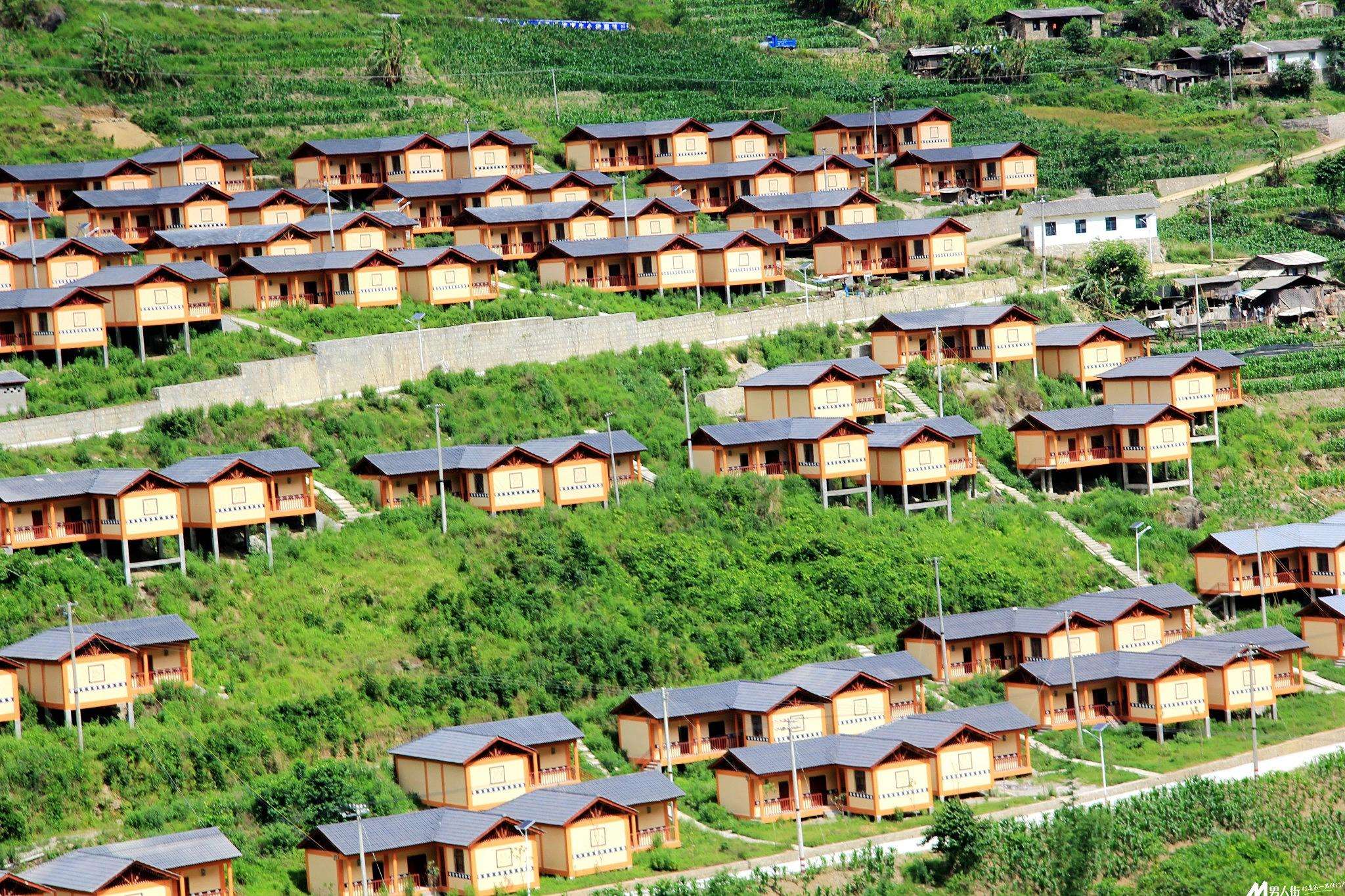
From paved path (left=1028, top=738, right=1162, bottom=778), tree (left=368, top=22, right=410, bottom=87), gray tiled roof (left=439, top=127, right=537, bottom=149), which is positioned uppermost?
tree (left=368, top=22, right=410, bottom=87)

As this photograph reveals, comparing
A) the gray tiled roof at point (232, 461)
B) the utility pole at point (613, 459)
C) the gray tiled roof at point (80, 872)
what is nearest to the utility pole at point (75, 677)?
the gray tiled roof at point (80, 872)

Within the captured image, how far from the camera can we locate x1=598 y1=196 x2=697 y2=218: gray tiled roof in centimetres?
9344

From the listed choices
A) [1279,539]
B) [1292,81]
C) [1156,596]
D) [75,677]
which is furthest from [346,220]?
[1292,81]

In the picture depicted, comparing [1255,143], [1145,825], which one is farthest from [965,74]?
[1145,825]

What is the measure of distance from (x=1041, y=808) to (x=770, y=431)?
19.9 meters

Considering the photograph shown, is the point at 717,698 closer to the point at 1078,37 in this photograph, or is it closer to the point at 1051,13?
the point at 1078,37

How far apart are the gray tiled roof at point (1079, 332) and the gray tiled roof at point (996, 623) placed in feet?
55.6

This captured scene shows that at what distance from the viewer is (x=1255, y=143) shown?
115625 millimetres

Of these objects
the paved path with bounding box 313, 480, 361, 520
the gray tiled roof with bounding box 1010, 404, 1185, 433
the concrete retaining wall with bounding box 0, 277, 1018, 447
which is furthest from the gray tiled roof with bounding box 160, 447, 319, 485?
the gray tiled roof with bounding box 1010, 404, 1185, 433

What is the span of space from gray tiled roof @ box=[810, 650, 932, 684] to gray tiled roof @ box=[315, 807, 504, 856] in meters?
14.4

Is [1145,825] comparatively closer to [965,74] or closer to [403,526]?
A: [403,526]

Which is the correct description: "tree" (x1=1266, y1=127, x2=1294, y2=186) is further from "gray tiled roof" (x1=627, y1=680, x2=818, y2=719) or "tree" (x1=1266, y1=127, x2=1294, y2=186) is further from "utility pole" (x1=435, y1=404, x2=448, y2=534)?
"gray tiled roof" (x1=627, y1=680, x2=818, y2=719)

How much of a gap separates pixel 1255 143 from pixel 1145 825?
6131cm

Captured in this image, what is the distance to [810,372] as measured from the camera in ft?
266
